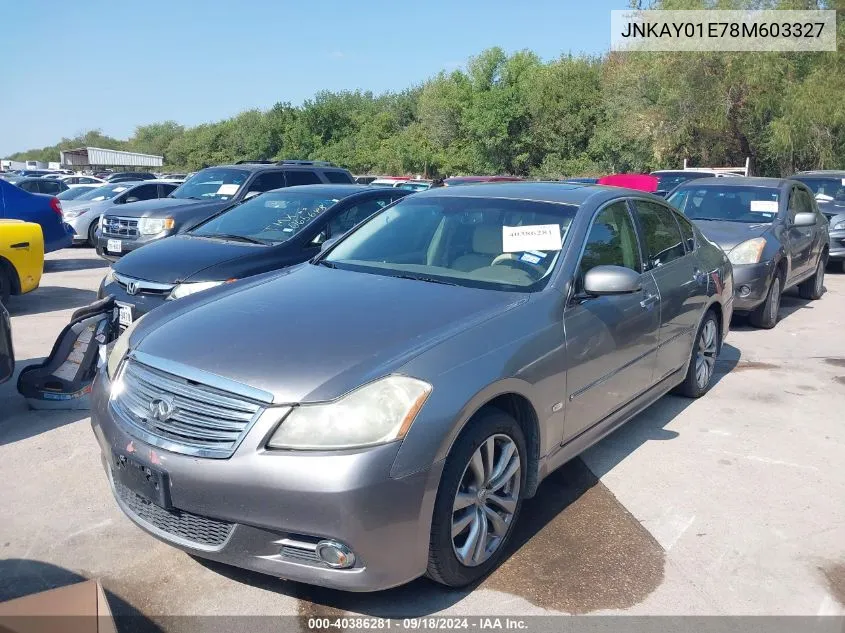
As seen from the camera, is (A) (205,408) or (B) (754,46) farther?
(B) (754,46)

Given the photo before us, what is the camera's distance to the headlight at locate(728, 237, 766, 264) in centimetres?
827

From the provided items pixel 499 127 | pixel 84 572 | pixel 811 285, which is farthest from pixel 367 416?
pixel 499 127

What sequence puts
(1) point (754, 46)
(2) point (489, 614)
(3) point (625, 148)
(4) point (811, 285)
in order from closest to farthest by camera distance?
1. (2) point (489, 614)
2. (4) point (811, 285)
3. (1) point (754, 46)
4. (3) point (625, 148)

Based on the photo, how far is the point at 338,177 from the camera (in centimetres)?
1312

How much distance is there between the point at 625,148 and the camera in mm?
37281

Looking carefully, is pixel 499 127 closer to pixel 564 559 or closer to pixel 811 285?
pixel 811 285

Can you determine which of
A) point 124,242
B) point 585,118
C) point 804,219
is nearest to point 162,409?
point 804,219

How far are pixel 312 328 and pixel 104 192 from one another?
1676cm

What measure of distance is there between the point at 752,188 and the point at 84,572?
8.76 meters

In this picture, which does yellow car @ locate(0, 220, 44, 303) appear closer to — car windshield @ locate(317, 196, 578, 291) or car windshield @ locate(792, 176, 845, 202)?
car windshield @ locate(317, 196, 578, 291)

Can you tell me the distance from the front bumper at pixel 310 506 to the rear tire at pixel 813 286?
9.44 metres

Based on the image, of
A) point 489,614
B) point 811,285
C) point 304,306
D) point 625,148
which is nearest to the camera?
point 489,614

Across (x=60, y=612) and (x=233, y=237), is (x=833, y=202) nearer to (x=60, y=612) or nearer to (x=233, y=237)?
(x=233, y=237)

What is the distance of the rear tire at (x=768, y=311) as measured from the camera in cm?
857
